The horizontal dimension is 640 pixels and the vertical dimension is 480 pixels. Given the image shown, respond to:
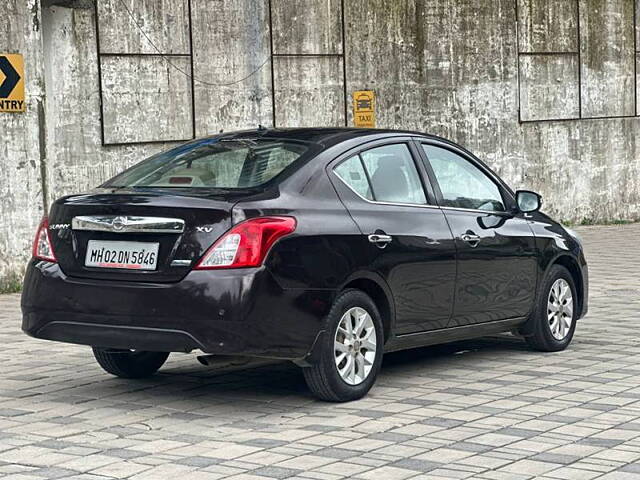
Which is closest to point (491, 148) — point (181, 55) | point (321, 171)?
point (181, 55)

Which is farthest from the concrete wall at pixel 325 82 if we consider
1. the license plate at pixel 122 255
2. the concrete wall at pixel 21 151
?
the license plate at pixel 122 255

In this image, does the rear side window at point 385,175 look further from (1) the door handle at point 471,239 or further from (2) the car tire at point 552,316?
(2) the car tire at point 552,316

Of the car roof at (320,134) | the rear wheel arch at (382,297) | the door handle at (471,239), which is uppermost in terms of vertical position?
the car roof at (320,134)

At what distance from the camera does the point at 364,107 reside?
18.0 metres

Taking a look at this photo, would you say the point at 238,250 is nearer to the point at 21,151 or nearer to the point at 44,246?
the point at 44,246

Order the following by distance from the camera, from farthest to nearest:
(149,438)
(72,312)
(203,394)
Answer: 1. (203,394)
2. (72,312)
3. (149,438)

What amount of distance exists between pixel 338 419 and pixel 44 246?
1947 millimetres

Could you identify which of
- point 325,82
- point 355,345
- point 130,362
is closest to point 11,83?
point 325,82

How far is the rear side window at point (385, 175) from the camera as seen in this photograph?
8055 mm

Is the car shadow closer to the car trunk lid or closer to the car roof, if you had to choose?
the car trunk lid

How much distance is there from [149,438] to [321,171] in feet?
6.23

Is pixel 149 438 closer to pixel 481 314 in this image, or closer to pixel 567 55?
pixel 481 314

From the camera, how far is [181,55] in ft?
51.3

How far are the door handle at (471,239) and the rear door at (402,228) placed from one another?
0.48 feet
